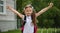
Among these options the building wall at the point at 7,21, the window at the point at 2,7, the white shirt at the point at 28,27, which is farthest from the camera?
the building wall at the point at 7,21

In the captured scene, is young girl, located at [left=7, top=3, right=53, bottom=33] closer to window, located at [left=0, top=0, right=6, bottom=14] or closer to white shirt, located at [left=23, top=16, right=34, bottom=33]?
white shirt, located at [left=23, top=16, right=34, bottom=33]

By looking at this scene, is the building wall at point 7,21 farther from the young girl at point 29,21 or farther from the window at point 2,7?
the young girl at point 29,21

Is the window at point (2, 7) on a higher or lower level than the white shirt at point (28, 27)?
higher

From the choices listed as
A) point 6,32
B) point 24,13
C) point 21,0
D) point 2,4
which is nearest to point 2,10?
point 2,4

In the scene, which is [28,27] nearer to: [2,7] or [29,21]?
[29,21]

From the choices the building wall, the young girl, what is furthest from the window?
the young girl

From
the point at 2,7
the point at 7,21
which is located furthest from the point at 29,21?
the point at 7,21

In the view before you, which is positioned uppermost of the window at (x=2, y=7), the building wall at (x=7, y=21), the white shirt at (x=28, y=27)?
the window at (x=2, y=7)

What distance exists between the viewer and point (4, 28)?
2139 cm

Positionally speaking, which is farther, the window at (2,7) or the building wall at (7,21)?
the building wall at (7,21)

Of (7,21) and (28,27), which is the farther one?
(7,21)

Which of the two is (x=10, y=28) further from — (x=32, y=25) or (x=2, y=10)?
(x=32, y=25)

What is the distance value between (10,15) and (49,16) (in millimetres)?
14737

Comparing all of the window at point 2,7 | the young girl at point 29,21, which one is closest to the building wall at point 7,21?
the window at point 2,7
